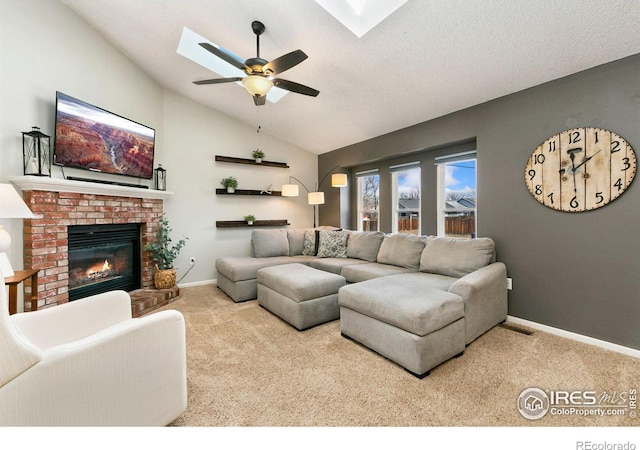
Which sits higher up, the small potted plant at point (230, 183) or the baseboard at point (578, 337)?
the small potted plant at point (230, 183)

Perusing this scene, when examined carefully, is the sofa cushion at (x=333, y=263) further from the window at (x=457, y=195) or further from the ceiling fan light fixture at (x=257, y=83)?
the ceiling fan light fixture at (x=257, y=83)

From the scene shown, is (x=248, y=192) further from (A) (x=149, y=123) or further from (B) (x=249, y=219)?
(A) (x=149, y=123)

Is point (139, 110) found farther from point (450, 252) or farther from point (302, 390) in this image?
point (450, 252)

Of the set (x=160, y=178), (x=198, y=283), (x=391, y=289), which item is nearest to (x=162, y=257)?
(x=198, y=283)

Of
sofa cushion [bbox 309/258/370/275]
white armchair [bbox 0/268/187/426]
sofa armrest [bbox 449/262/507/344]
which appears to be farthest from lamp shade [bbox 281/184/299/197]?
white armchair [bbox 0/268/187/426]

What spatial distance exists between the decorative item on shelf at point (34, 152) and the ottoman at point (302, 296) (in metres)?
2.28

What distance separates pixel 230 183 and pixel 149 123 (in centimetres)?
139

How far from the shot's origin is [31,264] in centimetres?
233

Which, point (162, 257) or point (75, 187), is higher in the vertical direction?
point (75, 187)

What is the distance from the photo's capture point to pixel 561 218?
2490 mm

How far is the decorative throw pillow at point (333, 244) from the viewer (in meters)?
4.20

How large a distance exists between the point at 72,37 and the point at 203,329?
3.23 metres

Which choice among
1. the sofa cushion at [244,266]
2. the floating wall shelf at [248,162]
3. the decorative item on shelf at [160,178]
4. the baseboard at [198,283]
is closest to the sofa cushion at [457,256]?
the sofa cushion at [244,266]
